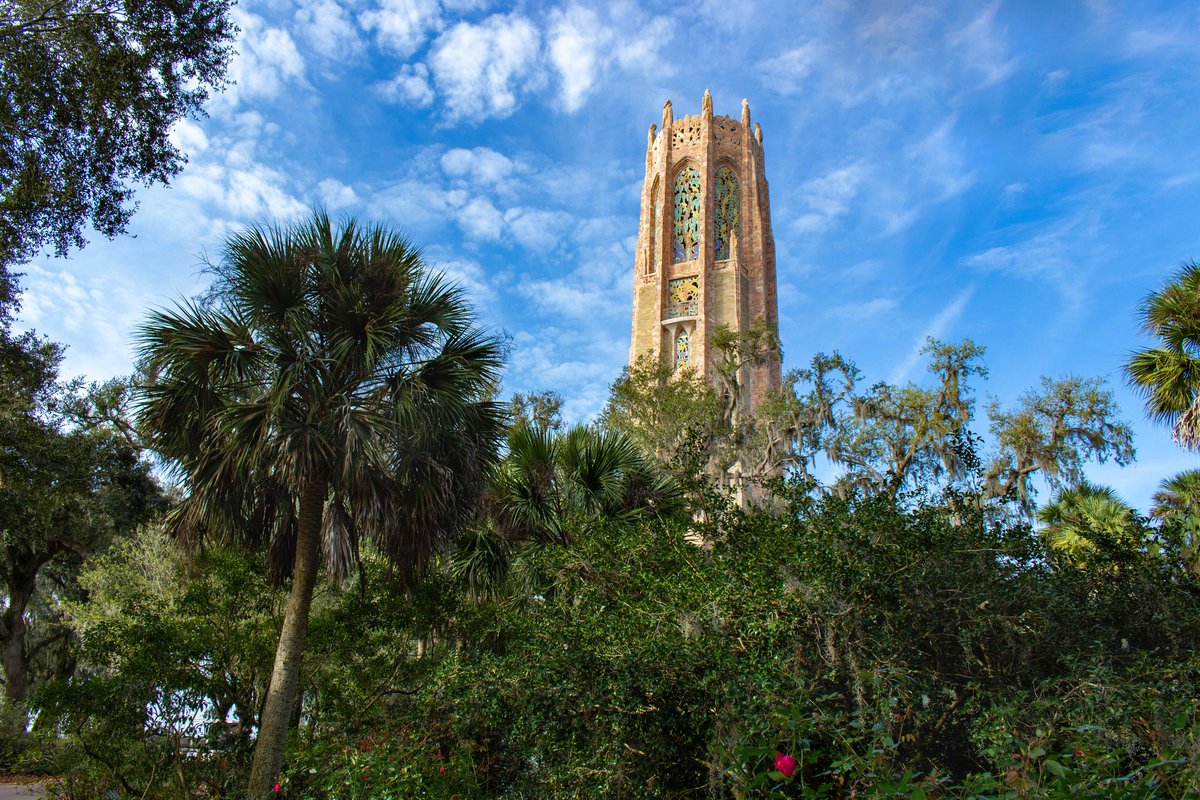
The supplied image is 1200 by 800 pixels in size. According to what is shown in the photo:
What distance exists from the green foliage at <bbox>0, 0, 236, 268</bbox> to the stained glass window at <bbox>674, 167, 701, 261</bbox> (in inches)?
1016

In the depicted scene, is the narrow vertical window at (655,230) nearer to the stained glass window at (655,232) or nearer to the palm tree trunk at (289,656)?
the stained glass window at (655,232)

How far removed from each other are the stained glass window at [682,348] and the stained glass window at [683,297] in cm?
82

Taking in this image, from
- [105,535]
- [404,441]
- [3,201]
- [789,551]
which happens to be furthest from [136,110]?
[105,535]

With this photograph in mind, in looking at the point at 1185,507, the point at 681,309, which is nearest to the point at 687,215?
the point at 681,309

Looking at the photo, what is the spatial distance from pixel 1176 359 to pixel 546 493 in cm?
850

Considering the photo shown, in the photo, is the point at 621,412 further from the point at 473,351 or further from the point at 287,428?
the point at 287,428

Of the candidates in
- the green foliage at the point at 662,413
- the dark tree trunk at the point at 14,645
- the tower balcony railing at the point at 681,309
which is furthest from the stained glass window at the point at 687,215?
the dark tree trunk at the point at 14,645

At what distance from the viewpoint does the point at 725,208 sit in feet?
114

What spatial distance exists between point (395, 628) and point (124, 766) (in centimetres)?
312

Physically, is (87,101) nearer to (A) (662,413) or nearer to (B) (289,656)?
(B) (289,656)

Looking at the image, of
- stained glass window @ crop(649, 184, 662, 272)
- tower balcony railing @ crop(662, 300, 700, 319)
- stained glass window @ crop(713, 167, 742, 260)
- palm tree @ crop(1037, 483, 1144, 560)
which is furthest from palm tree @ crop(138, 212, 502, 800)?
stained glass window @ crop(713, 167, 742, 260)

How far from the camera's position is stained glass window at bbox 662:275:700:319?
31594 millimetres

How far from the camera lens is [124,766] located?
27.6 feet

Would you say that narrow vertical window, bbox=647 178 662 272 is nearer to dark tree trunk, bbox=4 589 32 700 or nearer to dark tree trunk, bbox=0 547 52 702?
dark tree trunk, bbox=0 547 52 702
